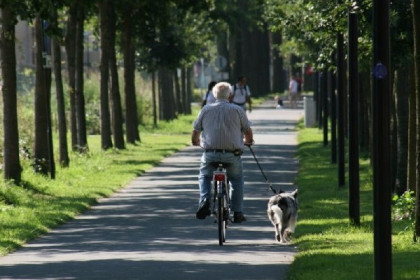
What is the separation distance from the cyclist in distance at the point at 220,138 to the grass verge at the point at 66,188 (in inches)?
86.7

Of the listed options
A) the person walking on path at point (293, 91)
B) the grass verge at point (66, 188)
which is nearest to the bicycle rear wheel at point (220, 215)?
the grass verge at point (66, 188)

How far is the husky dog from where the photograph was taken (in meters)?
16.4

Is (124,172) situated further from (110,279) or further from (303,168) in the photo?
(110,279)

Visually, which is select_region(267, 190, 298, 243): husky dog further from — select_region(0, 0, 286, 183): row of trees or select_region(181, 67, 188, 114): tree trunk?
select_region(181, 67, 188, 114): tree trunk

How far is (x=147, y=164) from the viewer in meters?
34.2

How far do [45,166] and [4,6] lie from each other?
703 centimetres

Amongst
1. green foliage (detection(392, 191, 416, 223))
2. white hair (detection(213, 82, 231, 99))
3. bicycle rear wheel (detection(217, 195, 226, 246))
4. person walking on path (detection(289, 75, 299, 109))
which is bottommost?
person walking on path (detection(289, 75, 299, 109))

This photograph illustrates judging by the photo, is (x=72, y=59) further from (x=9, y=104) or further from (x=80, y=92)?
(x=9, y=104)

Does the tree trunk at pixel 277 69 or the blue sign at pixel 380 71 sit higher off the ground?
the blue sign at pixel 380 71

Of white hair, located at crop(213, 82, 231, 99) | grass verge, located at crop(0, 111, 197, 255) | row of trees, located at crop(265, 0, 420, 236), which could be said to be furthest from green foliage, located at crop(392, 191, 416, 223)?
grass verge, located at crop(0, 111, 197, 255)

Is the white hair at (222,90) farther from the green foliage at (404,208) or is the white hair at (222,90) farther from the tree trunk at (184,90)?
the tree trunk at (184,90)

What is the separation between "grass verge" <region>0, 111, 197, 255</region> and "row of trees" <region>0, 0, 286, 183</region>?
0.62 meters

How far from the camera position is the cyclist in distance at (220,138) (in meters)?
16.7

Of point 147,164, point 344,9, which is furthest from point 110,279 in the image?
point 147,164
